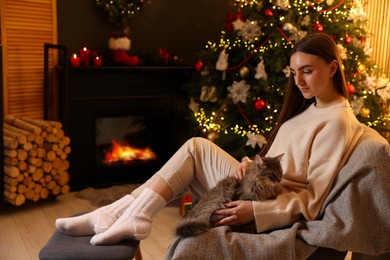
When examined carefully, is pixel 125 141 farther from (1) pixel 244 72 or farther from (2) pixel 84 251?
(2) pixel 84 251

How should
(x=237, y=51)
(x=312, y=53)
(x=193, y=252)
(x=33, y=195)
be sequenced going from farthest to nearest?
(x=237, y=51)
(x=33, y=195)
(x=312, y=53)
(x=193, y=252)

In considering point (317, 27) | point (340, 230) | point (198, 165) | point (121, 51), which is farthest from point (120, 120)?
point (340, 230)

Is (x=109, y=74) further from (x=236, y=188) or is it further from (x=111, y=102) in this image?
(x=236, y=188)

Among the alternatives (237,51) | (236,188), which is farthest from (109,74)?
(236,188)

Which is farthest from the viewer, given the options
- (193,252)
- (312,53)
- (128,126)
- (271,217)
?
(128,126)

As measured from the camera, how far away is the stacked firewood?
3.18 m

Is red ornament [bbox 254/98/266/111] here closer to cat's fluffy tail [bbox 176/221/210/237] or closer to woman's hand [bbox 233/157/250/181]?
woman's hand [bbox 233/157/250/181]

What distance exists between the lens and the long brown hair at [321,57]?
177 centimetres

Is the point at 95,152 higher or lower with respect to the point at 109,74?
lower

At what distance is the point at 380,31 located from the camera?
386 centimetres

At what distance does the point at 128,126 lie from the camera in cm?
407

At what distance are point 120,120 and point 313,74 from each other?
99.2 inches

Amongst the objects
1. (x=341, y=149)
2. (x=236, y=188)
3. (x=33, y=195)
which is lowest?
(x=33, y=195)

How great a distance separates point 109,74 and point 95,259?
8.06 feet
